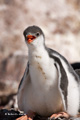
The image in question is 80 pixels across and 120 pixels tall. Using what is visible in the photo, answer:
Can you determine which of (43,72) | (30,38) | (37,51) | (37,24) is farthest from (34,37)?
(37,24)

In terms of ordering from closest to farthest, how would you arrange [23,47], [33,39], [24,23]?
[33,39]
[23,47]
[24,23]

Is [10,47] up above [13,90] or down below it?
above

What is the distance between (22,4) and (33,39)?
8.00 meters

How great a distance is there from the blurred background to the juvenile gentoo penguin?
212 inches

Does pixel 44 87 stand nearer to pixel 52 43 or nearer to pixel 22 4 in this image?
pixel 52 43

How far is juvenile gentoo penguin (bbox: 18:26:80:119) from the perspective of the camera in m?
3.07

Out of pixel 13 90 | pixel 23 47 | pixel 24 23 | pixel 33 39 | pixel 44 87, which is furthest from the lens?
pixel 24 23

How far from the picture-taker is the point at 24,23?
34.1 feet

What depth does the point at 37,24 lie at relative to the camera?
10.4 m


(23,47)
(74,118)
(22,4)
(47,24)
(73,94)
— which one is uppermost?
(22,4)

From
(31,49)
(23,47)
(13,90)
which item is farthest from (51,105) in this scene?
(23,47)

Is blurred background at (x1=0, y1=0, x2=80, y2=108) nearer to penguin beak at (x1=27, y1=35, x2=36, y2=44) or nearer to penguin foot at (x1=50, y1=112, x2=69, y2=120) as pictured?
penguin foot at (x1=50, y1=112, x2=69, y2=120)

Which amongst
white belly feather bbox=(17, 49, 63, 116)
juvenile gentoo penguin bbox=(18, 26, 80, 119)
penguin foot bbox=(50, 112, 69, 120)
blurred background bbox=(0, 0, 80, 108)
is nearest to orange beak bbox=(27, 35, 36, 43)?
juvenile gentoo penguin bbox=(18, 26, 80, 119)

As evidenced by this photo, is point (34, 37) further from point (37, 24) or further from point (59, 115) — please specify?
point (37, 24)
